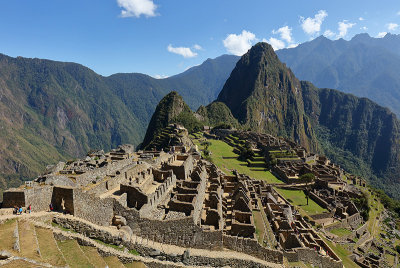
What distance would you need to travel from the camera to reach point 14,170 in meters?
169

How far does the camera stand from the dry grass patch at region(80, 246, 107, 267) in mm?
14276

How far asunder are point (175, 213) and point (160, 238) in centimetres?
245

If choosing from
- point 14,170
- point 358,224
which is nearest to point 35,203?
point 358,224

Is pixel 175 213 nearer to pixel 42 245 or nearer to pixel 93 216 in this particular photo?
pixel 93 216

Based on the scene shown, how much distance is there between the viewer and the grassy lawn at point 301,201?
49.4m

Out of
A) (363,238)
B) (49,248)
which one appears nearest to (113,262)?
(49,248)

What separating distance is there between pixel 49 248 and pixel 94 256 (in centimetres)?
269

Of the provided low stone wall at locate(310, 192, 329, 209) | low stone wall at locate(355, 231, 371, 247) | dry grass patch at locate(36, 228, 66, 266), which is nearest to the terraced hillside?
dry grass patch at locate(36, 228, 66, 266)

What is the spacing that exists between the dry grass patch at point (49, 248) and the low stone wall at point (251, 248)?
1264 cm

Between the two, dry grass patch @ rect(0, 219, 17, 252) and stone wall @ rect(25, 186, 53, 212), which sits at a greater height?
stone wall @ rect(25, 186, 53, 212)

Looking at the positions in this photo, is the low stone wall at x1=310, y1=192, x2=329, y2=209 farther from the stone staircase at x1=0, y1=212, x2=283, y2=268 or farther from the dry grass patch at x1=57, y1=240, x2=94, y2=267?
the dry grass patch at x1=57, y1=240, x2=94, y2=267

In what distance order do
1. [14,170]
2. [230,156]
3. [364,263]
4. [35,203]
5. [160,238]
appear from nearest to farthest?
[35,203] → [160,238] → [364,263] → [230,156] → [14,170]

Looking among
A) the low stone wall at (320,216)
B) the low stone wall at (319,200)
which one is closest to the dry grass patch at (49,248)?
the low stone wall at (320,216)

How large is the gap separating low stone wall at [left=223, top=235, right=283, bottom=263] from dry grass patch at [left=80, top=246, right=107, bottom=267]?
1012 cm
